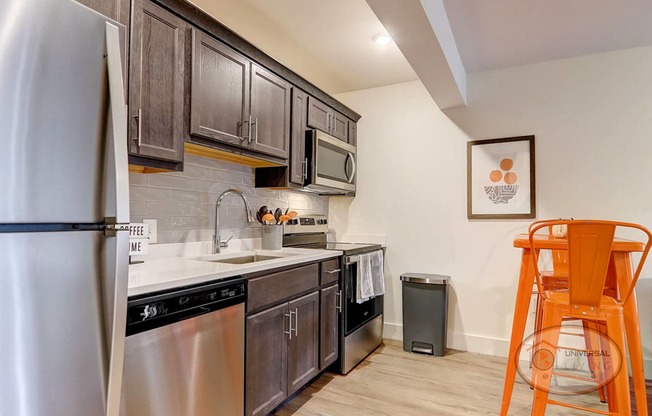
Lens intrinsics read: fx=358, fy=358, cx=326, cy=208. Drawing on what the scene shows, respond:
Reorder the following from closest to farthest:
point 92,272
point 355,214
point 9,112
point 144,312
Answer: point 9,112 < point 92,272 < point 144,312 < point 355,214

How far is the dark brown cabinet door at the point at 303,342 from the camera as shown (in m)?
2.09

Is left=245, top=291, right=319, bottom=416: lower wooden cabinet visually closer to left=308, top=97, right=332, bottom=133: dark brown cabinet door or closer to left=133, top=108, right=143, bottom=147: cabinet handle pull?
left=133, top=108, right=143, bottom=147: cabinet handle pull

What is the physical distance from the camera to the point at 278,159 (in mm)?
2518

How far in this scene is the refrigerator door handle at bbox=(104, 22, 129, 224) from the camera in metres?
0.96

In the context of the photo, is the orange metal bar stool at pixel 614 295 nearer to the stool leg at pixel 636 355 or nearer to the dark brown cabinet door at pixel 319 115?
the stool leg at pixel 636 355

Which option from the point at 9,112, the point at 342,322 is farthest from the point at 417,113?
the point at 9,112

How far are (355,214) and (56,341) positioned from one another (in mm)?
2987

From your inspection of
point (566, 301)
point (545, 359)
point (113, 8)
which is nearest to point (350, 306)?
point (545, 359)

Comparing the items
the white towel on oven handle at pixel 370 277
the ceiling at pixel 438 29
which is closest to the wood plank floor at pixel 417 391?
the white towel on oven handle at pixel 370 277

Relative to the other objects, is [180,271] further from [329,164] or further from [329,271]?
[329,164]

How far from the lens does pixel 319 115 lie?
9.80ft

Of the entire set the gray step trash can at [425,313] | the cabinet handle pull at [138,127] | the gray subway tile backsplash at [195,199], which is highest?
the cabinet handle pull at [138,127]

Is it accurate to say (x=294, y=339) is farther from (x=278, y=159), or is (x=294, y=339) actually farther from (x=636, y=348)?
(x=636, y=348)

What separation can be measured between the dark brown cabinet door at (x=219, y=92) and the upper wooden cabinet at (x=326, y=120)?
0.77 metres
